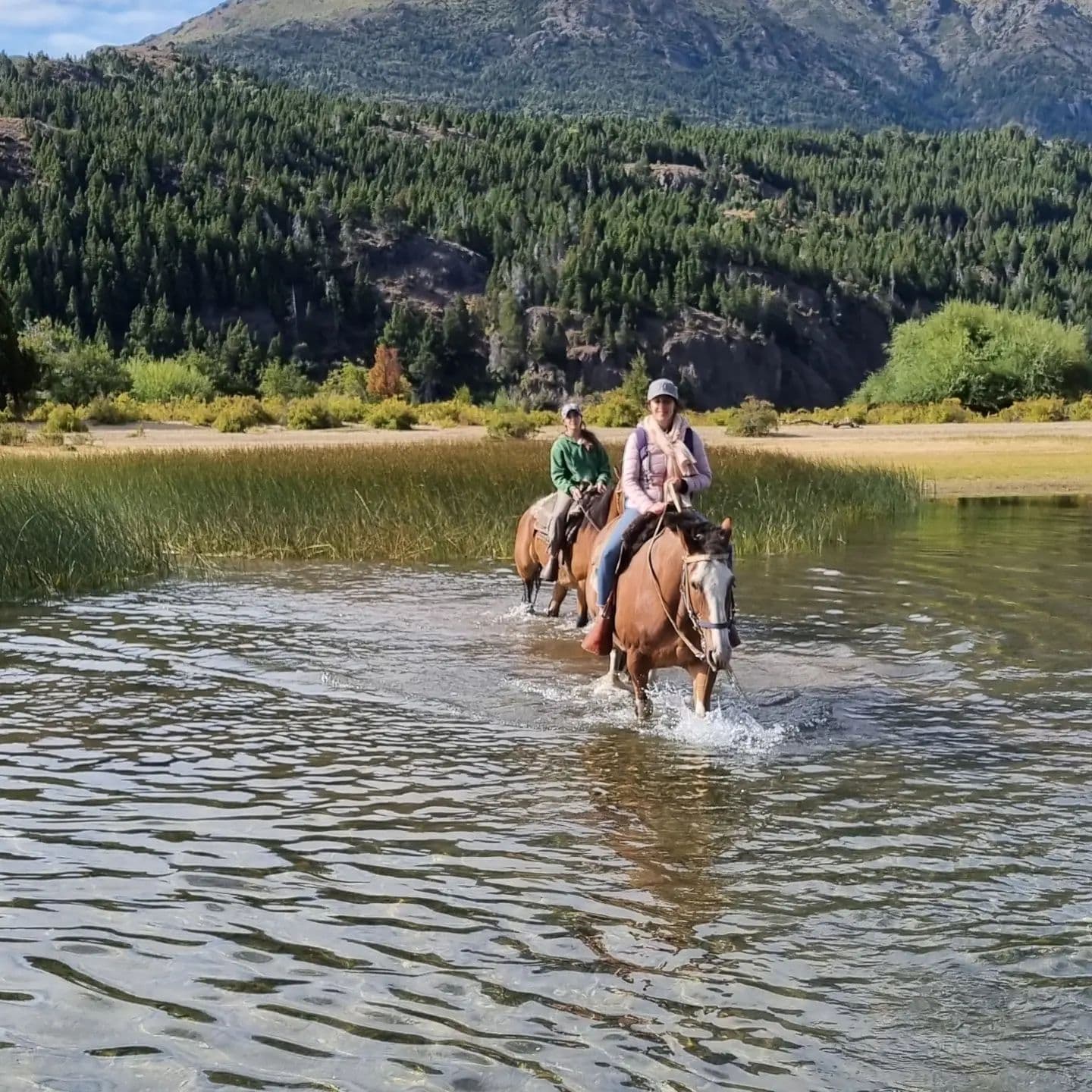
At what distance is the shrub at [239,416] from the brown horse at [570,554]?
1562 inches

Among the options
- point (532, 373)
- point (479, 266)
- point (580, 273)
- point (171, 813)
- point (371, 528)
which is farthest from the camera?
point (479, 266)

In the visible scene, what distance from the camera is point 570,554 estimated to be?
16469 millimetres

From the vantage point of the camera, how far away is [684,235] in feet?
525

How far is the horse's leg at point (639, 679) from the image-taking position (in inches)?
461

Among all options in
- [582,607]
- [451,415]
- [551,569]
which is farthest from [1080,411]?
[582,607]

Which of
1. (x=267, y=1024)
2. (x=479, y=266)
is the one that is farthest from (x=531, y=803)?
(x=479, y=266)

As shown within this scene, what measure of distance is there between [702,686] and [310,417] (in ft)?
162

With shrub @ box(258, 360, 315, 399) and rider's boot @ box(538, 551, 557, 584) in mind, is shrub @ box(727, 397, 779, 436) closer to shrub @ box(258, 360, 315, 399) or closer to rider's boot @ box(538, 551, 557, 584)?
shrub @ box(258, 360, 315, 399)

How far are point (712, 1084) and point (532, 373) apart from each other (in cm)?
13216

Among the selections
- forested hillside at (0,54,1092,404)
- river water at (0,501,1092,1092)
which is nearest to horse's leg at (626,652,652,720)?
river water at (0,501,1092,1092)

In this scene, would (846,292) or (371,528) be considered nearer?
(371,528)

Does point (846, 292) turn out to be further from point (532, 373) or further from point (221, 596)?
point (221, 596)

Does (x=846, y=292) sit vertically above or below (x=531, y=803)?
above

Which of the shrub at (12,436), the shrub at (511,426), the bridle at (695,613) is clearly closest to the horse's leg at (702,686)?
the bridle at (695,613)
